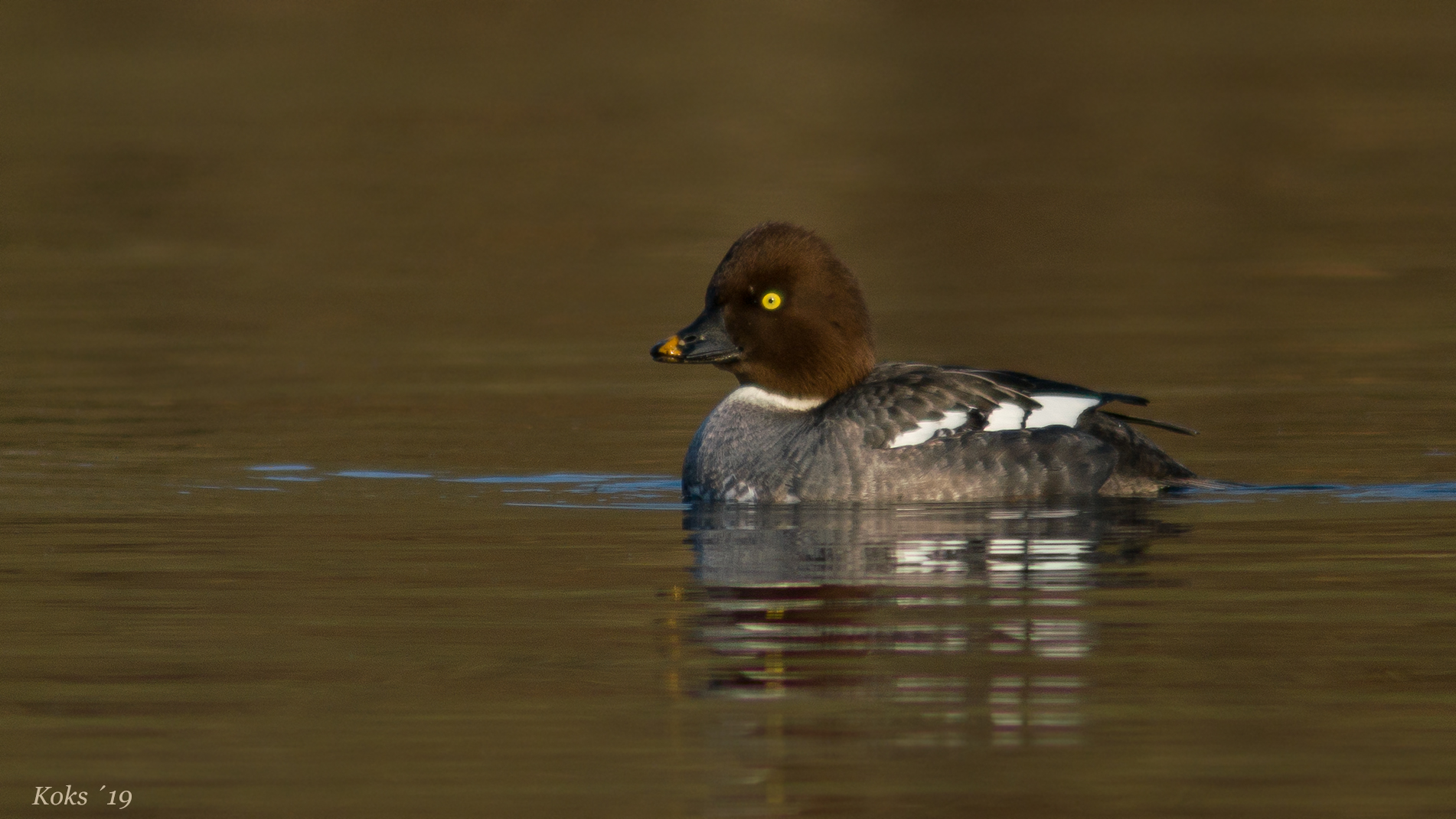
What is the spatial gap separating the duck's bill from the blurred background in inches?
36.2

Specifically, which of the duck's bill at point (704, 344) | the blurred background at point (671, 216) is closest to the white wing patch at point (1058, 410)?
the blurred background at point (671, 216)

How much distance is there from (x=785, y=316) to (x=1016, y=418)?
51.1 inches

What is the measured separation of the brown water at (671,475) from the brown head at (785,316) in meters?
0.87

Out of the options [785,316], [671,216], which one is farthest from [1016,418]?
[671,216]

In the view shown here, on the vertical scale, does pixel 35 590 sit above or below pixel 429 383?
below

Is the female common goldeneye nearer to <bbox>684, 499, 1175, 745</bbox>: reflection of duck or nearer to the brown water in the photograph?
<bbox>684, 499, 1175, 745</bbox>: reflection of duck

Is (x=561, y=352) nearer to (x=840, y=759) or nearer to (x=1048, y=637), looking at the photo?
(x=1048, y=637)

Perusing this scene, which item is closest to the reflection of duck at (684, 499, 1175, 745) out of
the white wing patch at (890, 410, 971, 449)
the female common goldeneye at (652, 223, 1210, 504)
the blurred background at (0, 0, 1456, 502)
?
the female common goldeneye at (652, 223, 1210, 504)

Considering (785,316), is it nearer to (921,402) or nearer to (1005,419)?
(921,402)

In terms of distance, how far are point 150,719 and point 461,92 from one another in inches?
1154

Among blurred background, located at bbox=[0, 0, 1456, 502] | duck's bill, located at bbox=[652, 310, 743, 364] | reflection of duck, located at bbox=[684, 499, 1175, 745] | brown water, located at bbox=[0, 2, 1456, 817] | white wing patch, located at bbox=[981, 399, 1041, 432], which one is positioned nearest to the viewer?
brown water, located at bbox=[0, 2, 1456, 817]

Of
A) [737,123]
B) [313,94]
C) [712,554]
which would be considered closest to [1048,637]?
[712,554]

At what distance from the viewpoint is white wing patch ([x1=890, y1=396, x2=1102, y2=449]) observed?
430 inches

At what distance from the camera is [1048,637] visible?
7836mm
